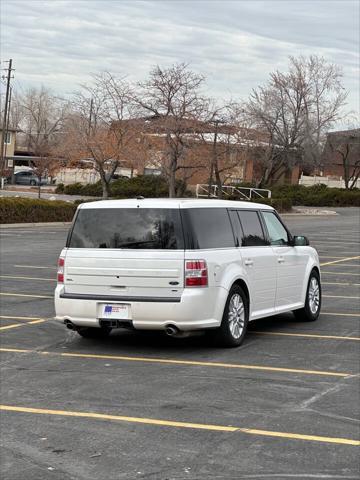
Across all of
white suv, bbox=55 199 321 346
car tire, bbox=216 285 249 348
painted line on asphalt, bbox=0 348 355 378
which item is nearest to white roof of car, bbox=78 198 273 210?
white suv, bbox=55 199 321 346

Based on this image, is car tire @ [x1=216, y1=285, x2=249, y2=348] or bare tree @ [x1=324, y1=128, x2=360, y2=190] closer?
car tire @ [x1=216, y1=285, x2=249, y2=348]

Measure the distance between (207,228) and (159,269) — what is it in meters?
0.86

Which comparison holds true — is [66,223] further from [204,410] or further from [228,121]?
[204,410]

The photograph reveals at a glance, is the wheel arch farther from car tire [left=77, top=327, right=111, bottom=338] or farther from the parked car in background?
the parked car in background

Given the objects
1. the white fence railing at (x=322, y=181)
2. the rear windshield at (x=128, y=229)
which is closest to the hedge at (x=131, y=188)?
the white fence railing at (x=322, y=181)

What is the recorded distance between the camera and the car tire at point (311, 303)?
12.3 metres

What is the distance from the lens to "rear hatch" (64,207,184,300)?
31.4 ft

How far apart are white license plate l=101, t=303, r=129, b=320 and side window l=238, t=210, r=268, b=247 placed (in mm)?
1897

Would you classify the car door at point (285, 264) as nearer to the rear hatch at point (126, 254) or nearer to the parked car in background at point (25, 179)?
the rear hatch at point (126, 254)

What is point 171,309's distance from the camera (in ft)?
31.0

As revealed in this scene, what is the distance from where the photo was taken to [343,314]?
13.2 m

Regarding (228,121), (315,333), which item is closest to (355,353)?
(315,333)

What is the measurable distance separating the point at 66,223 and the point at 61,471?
109 ft

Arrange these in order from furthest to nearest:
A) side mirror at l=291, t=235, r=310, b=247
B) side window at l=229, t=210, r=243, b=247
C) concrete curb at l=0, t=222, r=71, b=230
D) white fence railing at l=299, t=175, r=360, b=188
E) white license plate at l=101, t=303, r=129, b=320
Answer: white fence railing at l=299, t=175, r=360, b=188
concrete curb at l=0, t=222, r=71, b=230
side mirror at l=291, t=235, r=310, b=247
side window at l=229, t=210, r=243, b=247
white license plate at l=101, t=303, r=129, b=320
